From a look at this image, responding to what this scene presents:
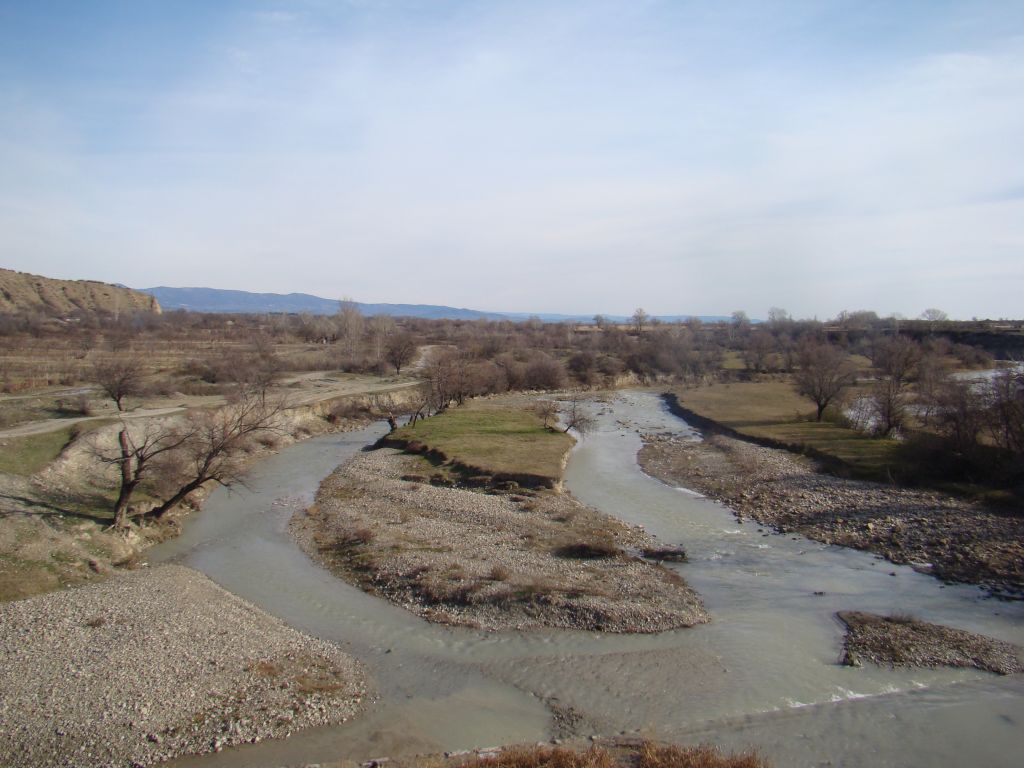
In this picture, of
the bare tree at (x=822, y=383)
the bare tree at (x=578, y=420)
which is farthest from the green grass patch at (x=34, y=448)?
the bare tree at (x=822, y=383)

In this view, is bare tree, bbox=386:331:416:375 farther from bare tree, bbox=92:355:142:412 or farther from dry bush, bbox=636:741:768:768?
dry bush, bbox=636:741:768:768

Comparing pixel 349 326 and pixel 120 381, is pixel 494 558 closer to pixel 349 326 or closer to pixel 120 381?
pixel 120 381

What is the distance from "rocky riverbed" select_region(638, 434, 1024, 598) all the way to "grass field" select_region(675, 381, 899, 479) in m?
2.43

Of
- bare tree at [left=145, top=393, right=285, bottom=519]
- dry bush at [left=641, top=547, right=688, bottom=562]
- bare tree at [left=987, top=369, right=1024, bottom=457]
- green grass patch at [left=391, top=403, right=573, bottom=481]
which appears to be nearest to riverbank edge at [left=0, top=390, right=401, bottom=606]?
bare tree at [left=145, top=393, right=285, bottom=519]

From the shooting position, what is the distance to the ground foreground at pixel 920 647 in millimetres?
16234

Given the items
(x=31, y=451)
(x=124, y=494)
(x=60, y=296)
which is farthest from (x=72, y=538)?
(x=60, y=296)

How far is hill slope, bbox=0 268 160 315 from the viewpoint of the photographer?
11731cm

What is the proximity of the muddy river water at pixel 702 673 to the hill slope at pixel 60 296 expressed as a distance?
383ft

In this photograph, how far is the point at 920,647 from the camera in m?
17.0

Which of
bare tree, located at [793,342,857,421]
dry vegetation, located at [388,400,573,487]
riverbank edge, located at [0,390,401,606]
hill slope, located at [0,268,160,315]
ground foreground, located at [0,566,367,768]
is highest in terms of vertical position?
hill slope, located at [0,268,160,315]

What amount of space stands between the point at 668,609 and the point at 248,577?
13936 millimetres

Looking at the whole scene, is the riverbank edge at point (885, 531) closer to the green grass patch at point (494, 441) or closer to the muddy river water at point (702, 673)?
the muddy river water at point (702, 673)

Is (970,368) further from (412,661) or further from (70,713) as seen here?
(70,713)

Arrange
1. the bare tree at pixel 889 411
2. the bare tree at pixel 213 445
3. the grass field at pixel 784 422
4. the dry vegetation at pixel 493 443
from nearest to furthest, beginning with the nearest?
1. the bare tree at pixel 213 445
2. the dry vegetation at pixel 493 443
3. the grass field at pixel 784 422
4. the bare tree at pixel 889 411
